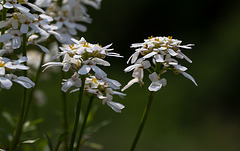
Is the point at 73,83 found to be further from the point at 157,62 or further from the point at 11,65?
the point at 157,62

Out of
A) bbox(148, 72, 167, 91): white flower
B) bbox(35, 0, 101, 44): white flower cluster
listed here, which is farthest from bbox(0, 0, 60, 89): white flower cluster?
bbox(148, 72, 167, 91): white flower

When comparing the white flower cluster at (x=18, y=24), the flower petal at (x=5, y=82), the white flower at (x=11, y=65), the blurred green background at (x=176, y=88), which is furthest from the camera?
the blurred green background at (x=176, y=88)

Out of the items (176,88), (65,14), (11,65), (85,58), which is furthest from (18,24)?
(176,88)

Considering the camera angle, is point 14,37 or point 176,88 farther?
point 176,88

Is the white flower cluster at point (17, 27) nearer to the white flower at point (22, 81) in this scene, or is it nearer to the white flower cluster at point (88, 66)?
the white flower at point (22, 81)

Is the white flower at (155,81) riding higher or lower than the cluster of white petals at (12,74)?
higher

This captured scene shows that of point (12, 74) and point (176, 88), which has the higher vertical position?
point (12, 74)

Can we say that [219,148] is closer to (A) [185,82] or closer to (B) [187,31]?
(A) [185,82]

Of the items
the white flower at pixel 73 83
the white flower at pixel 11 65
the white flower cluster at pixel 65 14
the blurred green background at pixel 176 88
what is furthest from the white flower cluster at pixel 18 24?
the blurred green background at pixel 176 88

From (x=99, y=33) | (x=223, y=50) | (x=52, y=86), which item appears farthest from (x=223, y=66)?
(x=52, y=86)
